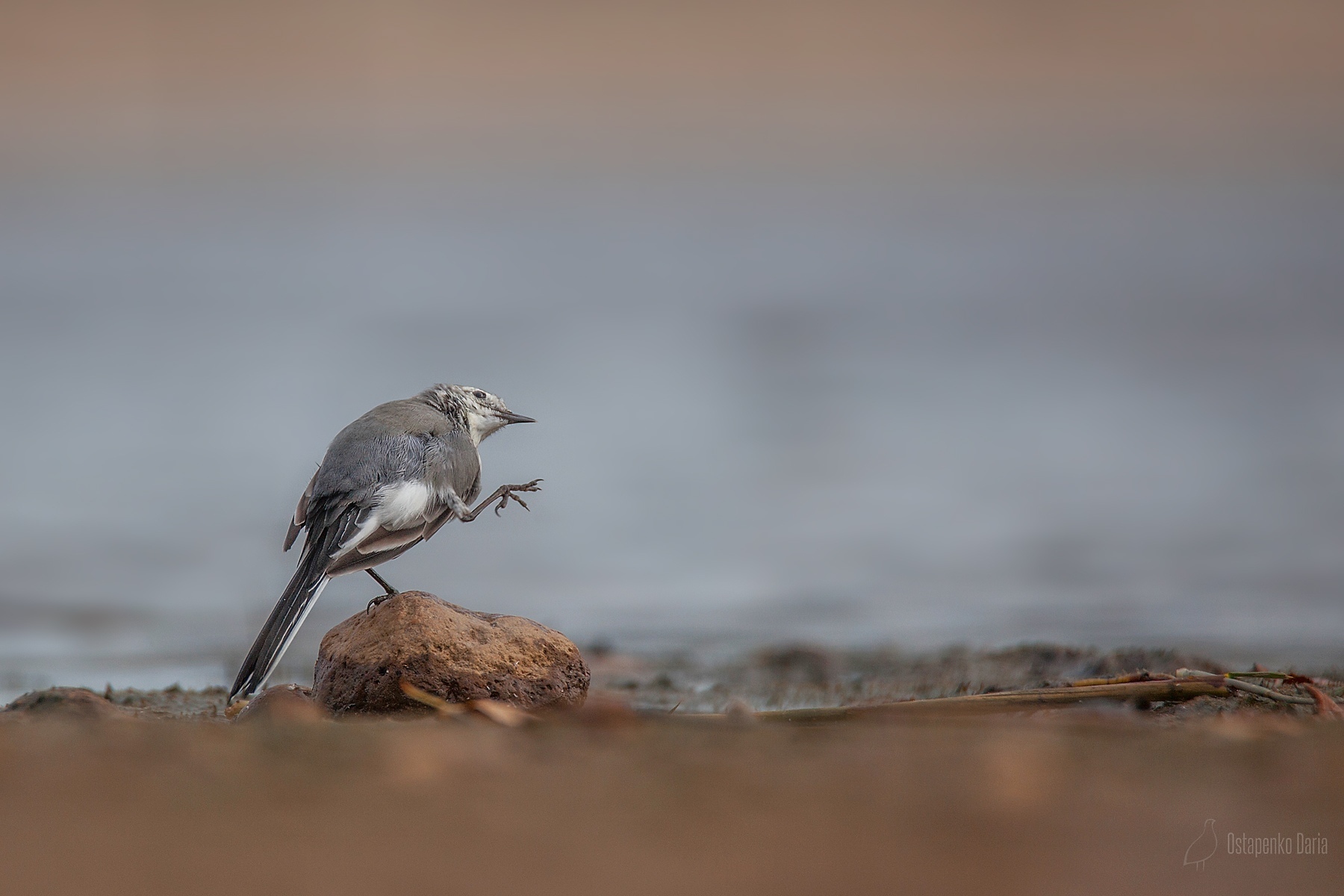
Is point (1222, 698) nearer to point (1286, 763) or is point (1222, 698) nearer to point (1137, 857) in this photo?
point (1286, 763)

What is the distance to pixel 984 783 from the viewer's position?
259 centimetres

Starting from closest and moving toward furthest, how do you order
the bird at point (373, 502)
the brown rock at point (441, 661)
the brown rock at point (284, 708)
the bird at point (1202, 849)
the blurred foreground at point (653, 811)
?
the blurred foreground at point (653, 811) → the bird at point (1202, 849) → the brown rock at point (284, 708) → the brown rock at point (441, 661) → the bird at point (373, 502)

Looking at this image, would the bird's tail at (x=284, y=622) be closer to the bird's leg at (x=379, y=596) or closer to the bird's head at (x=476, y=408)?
the bird's leg at (x=379, y=596)

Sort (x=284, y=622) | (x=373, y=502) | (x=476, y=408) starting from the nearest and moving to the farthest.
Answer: (x=284, y=622) < (x=373, y=502) < (x=476, y=408)

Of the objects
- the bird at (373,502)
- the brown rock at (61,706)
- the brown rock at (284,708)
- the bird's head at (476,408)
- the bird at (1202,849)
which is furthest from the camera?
the bird's head at (476,408)

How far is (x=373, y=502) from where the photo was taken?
17.5ft

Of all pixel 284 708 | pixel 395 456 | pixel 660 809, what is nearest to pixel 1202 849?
pixel 660 809

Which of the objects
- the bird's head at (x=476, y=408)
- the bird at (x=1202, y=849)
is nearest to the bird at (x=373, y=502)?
Result: the bird's head at (x=476, y=408)

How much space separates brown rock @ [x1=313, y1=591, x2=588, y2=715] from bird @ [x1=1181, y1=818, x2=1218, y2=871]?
9.44 feet

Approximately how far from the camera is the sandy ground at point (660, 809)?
203 centimetres

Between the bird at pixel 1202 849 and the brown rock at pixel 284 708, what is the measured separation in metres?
2.61

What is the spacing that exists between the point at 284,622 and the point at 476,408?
2358 millimetres

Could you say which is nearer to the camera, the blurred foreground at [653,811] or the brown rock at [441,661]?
the blurred foreground at [653,811]

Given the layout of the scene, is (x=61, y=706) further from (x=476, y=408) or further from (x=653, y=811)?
(x=653, y=811)
